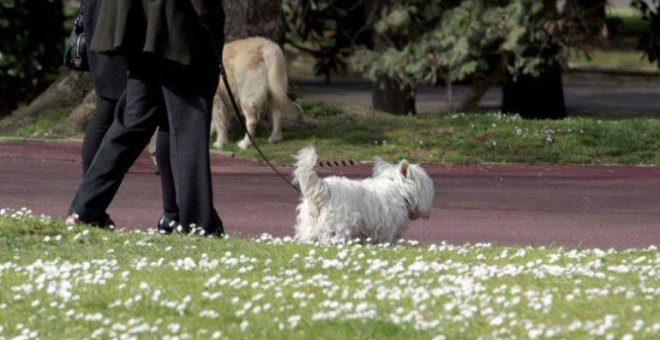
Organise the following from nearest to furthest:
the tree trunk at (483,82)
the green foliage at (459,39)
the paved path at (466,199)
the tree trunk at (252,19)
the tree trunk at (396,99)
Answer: the paved path at (466,199) < the tree trunk at (252,19) < the green foliage at (459,39) < the tree trunk at (483,82) < the tree trunk at (396,99)

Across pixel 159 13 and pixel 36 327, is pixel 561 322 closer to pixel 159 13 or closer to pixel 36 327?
pixel 36 327

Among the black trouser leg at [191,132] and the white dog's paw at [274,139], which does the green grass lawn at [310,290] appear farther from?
the white dog's paw at [274,139]

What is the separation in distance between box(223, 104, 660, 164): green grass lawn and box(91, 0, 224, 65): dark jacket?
6.40m

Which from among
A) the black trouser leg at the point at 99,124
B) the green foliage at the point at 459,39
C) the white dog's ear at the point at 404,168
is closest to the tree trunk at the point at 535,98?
the green foliage at the point at 459,39

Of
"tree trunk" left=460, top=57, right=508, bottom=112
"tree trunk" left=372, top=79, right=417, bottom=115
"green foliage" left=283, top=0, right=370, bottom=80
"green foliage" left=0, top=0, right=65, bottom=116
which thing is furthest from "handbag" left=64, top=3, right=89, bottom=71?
"green foliage" left=283, top=0, right=370, bottom=80

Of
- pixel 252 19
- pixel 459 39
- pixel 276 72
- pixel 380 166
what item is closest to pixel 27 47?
pixel 459 39

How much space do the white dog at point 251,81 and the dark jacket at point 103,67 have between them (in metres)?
6.38

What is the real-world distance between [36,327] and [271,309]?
100cm

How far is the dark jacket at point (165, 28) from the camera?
9961 mm

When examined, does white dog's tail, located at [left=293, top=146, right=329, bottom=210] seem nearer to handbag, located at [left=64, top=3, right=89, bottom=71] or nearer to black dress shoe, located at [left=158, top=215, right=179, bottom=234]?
black dress shoe, located at [left=158, top=215, right=179, bottom=234]

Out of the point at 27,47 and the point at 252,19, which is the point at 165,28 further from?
the point at 27,47

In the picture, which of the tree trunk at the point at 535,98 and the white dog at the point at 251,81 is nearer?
the white dog at the point at 251,81

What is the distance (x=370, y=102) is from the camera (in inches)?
1254

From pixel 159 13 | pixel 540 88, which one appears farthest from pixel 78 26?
pixel 540 88
